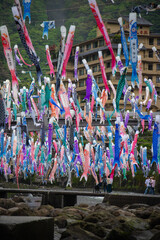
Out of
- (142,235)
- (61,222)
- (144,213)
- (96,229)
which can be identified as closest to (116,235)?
(96,229)

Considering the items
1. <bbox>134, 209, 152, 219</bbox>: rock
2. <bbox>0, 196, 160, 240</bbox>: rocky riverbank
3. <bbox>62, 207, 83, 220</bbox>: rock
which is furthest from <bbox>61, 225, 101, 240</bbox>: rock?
<bbox>134, 209, 152, 219</bbox>: rock

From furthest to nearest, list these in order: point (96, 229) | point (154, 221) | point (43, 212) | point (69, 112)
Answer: point (69, 112)
point (43, 212)
point (154, 221)
point (96, 229)

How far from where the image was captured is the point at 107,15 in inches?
3041

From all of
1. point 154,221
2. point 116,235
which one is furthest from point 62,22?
point 116,235

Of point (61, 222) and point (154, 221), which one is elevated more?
point (154, 221)

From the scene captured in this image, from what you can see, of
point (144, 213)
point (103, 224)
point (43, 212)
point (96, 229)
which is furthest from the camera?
point (43, 212)

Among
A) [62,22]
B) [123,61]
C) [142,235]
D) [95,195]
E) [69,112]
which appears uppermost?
[62,22]

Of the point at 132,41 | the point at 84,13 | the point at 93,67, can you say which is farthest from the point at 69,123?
the point at 84,13

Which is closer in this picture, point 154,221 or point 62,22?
point 154,221

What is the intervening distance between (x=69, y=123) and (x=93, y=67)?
143 ft

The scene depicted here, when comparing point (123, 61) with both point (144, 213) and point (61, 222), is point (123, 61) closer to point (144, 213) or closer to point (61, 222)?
point (144, 213)

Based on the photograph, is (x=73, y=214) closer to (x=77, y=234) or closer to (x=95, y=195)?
(x=77, y=234)

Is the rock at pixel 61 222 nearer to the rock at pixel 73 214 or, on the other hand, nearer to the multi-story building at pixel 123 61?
the rock at pixel 73 214

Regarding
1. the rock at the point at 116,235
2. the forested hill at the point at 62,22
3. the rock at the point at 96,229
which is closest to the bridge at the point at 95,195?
the rock at the point at 96,229
